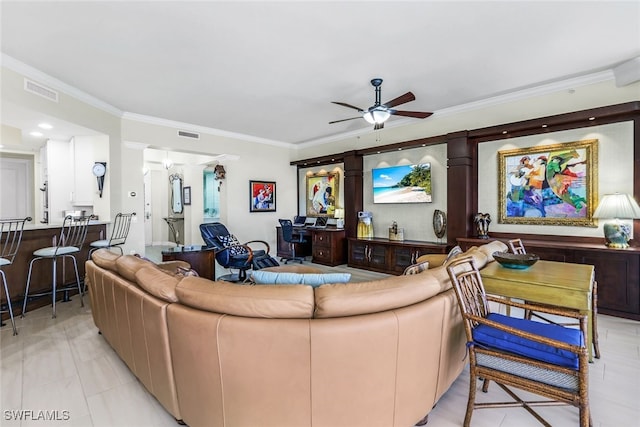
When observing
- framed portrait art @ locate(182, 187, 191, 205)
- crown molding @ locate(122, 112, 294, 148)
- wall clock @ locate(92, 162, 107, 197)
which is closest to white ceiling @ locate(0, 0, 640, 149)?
crown molding @ locate(122, 112, 294, 148)

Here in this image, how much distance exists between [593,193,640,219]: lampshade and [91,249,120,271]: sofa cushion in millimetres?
5098

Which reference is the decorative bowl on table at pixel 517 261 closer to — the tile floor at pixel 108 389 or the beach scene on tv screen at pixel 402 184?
the tile floor at pixel 108 389

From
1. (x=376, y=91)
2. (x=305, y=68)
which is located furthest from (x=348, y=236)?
(x=305, y=68)

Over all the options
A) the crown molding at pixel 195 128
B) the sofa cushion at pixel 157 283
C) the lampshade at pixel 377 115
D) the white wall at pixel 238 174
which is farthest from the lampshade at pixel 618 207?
the crown molding at pixel 195 128

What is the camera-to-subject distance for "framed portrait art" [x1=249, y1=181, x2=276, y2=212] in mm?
7031

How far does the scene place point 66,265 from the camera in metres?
4.13

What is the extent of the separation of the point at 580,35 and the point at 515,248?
219 cm

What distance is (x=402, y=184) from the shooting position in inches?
221

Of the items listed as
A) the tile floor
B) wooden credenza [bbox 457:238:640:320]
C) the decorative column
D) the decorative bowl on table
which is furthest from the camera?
the decorative column

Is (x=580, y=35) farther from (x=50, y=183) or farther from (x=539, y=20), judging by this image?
(x=50, y=183)

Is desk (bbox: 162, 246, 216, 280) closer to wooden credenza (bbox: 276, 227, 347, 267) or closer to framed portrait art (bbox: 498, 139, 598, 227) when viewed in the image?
wooden credenza (bbox: 276, 227, 347, 267)

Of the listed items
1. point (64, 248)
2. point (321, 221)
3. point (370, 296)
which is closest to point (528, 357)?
point (370, 296)

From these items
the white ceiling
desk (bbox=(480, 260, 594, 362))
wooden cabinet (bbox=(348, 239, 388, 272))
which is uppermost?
the white ceiling

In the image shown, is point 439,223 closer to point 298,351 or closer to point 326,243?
point 326,243
